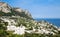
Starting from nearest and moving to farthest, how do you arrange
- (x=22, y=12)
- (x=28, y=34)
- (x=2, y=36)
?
(x=2, y=36) < (x=28, y=34) < (x=22, y=12)

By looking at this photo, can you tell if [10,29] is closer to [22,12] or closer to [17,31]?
[17,31]

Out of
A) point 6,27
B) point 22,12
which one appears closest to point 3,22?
point 6,27

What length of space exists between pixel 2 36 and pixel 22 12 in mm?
44011

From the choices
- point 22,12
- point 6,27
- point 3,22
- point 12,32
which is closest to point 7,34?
point 12,32

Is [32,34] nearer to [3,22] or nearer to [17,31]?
[17,31]

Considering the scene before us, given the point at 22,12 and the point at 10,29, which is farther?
the point at 22,12

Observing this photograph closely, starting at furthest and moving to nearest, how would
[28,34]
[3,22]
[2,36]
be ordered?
[3,22] → [28,34] → [2,36]

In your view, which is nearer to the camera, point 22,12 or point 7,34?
point 7,34

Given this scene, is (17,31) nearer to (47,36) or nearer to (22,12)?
(47,36)

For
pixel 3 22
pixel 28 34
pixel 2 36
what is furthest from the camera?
pixel 3 22

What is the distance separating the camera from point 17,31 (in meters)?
43.1

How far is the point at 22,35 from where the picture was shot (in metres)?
42.8

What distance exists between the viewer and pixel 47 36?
4556 cm

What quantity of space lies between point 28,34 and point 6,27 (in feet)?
13.3
